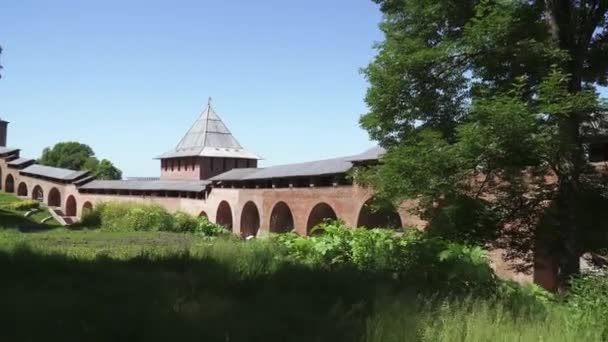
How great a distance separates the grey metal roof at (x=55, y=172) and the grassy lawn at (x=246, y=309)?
3672 centimetres

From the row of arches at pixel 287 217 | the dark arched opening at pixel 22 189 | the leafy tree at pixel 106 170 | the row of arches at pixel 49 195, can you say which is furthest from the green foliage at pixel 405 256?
the leafy tree at pixel 106 170

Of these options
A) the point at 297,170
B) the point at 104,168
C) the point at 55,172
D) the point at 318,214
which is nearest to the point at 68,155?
the point at 104,168

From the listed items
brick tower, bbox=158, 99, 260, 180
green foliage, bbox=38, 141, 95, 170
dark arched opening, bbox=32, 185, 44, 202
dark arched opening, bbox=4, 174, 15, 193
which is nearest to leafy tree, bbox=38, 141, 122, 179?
green foliage, bbox=38, 141, 95, 170

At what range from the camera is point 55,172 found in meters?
43.0

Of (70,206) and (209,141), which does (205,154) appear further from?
(70,206)

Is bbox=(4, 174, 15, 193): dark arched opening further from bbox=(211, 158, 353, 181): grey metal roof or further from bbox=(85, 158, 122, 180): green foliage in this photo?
bbox=(211, 158, 353, 181): grey metal roof

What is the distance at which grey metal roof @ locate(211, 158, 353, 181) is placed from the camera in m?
20.1

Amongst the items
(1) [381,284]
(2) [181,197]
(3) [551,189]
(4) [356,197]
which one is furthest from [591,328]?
(2) [181,197]

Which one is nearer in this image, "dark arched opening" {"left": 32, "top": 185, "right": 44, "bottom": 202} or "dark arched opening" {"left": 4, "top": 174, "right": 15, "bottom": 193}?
"dark arched opening" {"left": 32, "top": 185, "right": 44, "bottom": 202}

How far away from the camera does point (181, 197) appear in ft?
106

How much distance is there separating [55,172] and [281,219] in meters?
25.7

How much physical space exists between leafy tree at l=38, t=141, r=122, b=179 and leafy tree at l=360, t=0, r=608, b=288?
5963 centimetres

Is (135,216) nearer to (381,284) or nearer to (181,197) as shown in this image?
(181,197)

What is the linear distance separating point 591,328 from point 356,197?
559 inches
